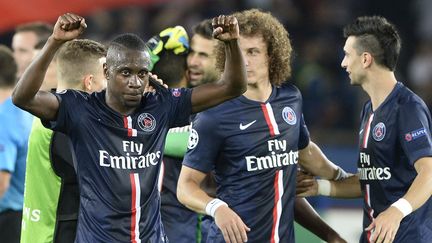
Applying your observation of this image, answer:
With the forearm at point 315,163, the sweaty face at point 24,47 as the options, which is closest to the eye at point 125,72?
the forearm at point 315,163

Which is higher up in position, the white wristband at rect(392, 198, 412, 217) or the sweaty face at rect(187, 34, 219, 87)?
the sweaty face at rect(187, 34, 219, 87)

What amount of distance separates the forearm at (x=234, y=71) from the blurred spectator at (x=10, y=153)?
1964 mm

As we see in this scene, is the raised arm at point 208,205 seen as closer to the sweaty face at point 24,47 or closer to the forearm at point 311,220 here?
the forearm at point 311,220

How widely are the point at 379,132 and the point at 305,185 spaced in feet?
2.33

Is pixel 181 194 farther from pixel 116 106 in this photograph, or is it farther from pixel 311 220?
pixel 311 220

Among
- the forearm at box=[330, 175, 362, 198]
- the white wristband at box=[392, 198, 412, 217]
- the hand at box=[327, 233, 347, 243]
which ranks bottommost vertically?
the hand at box=[327, 233, 347, 243]

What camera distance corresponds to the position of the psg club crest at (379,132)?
6.74m

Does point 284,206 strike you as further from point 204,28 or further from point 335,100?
point 335,100

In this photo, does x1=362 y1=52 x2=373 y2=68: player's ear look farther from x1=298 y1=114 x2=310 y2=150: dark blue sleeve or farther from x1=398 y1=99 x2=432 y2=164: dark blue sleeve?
x1=298 y1=114 x2=310 y2=150: dark blue sleeve

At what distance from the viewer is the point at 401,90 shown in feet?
22.2

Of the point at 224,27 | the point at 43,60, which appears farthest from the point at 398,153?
the point at 43,60

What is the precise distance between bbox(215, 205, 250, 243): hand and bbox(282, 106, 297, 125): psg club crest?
0.82m

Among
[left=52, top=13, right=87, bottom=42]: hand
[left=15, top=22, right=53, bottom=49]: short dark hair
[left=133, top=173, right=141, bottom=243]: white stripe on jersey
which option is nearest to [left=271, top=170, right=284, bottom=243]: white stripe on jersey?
[left=133, top=173, right=141, bottom=243]: white stripe on jersey

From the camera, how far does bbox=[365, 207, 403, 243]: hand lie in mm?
6188
